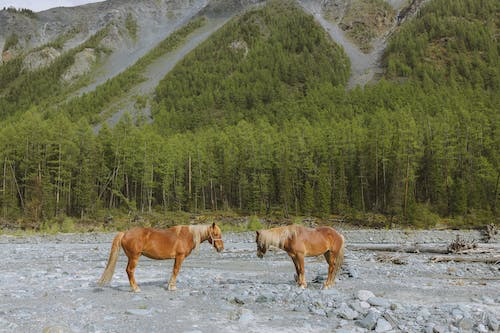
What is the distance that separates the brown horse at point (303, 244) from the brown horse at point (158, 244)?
150 centimetres

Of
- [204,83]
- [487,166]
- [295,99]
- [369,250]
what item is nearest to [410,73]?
[295,99]

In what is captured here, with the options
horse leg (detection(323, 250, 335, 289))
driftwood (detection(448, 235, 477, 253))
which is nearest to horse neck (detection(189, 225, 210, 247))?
horse leg (detection(323, 250, 335, 289))

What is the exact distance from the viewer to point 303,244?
11.0m

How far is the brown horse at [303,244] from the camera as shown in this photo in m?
10.9

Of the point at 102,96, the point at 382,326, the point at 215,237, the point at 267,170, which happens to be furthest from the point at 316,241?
the point at 102,96

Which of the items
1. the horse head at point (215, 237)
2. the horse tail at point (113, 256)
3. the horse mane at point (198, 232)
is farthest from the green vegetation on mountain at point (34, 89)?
the horse head at point (215, 237)

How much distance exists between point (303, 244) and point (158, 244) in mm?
4067

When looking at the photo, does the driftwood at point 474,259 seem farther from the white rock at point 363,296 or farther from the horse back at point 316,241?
the white rock at point 363,296

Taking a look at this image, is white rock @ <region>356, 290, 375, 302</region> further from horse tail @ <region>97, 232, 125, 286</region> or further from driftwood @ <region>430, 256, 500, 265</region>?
driftwood @ <region>430, 256, 500, 265</region>

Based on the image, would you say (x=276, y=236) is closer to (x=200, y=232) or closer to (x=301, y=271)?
(x=301, y=271)

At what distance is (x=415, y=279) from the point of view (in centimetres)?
1323

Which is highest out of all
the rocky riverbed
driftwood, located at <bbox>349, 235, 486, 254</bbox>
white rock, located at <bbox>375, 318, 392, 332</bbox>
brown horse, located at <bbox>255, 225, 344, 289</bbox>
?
brown horse, located at <bbox>255, 225, 344, 289</bbox>

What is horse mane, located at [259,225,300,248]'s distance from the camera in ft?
36.3

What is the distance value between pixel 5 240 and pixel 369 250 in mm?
28697
